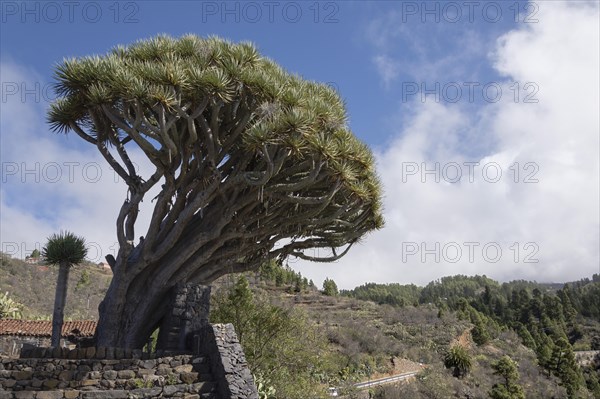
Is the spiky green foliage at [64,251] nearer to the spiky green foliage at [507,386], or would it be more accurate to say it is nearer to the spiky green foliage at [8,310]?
the spiky green foliage at [8,310]

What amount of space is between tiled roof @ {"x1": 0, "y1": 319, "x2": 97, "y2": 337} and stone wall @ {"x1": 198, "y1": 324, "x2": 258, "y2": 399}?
39.6 feet

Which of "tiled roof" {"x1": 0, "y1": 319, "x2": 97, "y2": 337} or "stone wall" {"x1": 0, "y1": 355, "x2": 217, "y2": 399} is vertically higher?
"tiled roof" {"x1": 0, "y1": 319, "x2": 97, "y2": 337}

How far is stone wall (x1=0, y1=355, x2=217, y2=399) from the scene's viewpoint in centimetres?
716

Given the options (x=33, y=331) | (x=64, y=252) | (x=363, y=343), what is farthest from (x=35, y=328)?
(x=363, y=343)

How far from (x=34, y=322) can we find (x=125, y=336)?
44.5 feet

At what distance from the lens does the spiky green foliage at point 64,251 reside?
1164cm

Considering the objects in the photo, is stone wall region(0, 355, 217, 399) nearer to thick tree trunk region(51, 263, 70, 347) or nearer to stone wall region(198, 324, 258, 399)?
stone wall region(198, 324, 258, 399)

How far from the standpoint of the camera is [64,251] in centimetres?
1165

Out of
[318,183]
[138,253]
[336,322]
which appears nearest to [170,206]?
[138,253]

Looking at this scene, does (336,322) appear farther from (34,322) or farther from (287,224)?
(287,224)

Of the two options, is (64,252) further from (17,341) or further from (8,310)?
(8,310)

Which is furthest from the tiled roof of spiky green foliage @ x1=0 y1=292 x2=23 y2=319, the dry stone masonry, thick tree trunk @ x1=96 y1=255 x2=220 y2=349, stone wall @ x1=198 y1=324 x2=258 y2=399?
stone wall @ x1=198 y1=324 x2=258 y2=399

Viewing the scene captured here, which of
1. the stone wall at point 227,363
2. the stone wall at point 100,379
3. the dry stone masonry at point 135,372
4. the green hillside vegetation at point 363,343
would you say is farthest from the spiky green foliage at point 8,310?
the stone wall at point 227,363

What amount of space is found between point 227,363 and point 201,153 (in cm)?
453
